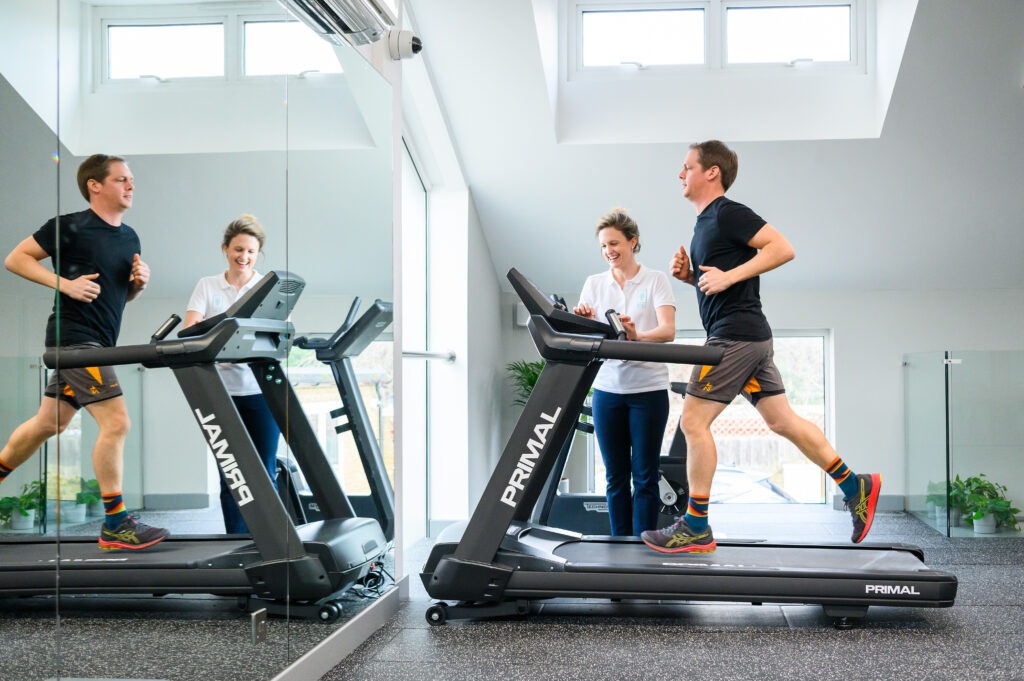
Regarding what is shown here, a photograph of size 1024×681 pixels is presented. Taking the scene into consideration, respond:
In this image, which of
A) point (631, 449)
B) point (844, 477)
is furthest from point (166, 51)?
point (844, 477)

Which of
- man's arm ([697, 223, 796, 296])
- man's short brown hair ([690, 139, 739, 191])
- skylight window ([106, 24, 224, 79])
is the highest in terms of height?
man's short brown hair ([690, 139, 739, 191])

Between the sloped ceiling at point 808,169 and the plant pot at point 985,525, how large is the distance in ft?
5.26

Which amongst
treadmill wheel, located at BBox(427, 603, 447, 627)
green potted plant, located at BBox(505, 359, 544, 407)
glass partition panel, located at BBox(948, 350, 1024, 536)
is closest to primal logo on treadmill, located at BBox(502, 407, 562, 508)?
treadmill wheel, located at BBox(427, 603, 447, 627)

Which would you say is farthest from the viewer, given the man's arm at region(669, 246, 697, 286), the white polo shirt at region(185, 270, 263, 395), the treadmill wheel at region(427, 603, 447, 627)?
the man's arm at region(669, 246, 697, 286)

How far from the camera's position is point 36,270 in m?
1.29

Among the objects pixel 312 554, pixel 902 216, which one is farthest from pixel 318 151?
pixel 902 216

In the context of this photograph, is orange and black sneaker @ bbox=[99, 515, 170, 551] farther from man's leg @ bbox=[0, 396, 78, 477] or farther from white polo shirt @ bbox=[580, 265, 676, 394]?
white polo shirt @ bbox=[580, 265, 676, 394]

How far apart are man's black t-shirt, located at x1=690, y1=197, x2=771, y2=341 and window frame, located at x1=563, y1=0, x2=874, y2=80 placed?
6.76ft

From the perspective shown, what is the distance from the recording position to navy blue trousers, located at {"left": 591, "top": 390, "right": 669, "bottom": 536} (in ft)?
11.0

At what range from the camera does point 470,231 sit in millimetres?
5012

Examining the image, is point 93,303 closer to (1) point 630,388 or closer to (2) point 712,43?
(1) point 630,388

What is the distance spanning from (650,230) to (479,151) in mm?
1210

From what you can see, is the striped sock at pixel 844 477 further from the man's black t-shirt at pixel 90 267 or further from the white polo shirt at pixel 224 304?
the man's black t-shirt at pixel 90 267

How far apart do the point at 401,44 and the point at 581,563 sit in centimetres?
190
